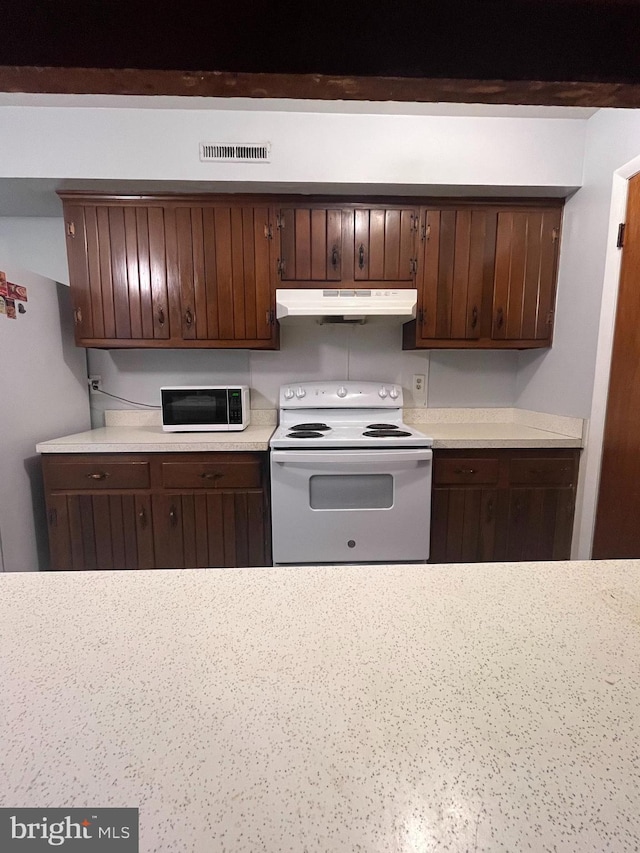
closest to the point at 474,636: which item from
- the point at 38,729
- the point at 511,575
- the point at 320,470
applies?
the point at 511,575

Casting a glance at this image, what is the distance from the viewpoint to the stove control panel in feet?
7.25

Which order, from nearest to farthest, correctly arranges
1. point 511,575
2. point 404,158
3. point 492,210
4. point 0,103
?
1. point 511,575
2. point 0,103
3. point 404,158
4. point 492,210

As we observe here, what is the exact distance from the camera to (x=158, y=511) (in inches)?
70.7

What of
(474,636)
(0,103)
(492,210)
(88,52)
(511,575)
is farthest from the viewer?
(492,210)

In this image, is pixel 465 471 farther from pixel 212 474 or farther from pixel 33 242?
pixel 33 242

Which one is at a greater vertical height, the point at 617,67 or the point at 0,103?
the point at 0,103

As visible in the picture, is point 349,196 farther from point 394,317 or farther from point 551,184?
point 551,184

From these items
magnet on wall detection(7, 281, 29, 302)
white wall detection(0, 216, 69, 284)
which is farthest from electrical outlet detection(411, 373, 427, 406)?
white wall detection(0, 216, 69, 284)

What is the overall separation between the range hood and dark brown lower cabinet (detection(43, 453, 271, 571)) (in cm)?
78

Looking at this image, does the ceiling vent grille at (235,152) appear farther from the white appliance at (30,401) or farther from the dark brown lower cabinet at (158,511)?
the dark brown lower cabinet at (158,511)

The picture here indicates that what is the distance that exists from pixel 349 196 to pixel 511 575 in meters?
1.98

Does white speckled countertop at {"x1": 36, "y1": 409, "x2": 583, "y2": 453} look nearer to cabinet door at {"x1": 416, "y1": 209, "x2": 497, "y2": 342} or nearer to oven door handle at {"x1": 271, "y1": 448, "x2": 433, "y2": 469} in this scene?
oven door handle at {"x1": 271, "y1": 448, "x2": 433, "y2": 469}

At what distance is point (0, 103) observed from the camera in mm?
1644

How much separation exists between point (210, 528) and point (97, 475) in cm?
61
